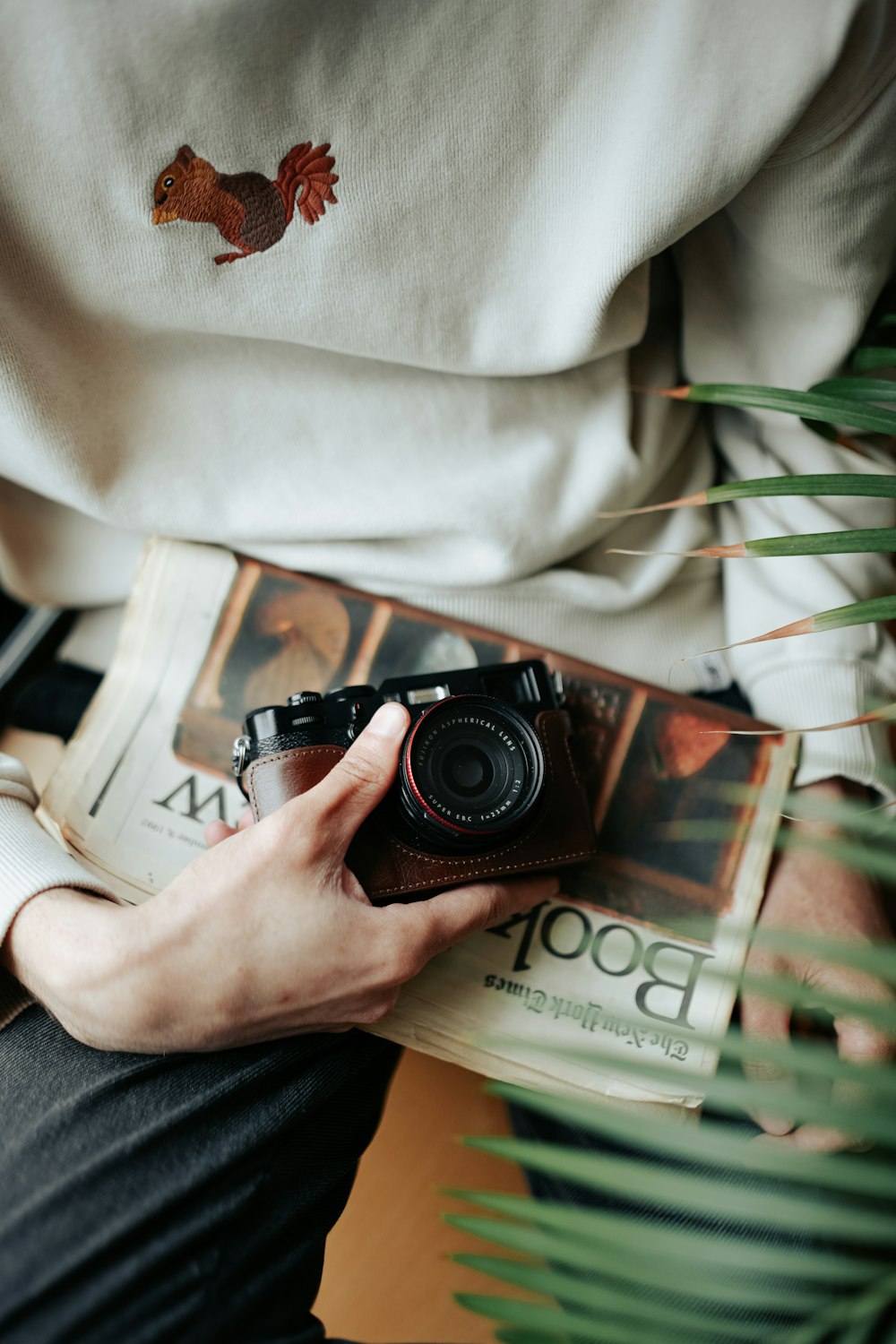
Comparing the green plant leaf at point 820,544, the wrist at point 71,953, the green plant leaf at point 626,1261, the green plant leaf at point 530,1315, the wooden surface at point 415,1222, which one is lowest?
the wooden surface at point 415,1222

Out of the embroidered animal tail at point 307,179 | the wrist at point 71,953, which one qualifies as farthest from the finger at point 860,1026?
the embroidered animal tail at point 307,179

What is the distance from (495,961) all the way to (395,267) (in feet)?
1.52

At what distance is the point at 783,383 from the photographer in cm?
62

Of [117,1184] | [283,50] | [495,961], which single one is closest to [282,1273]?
[117,1184]

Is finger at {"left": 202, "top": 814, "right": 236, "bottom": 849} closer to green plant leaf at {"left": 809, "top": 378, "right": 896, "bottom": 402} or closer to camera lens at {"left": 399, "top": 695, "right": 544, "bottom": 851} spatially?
camera lens at {"left": 399, "top": 695, "right": 544, "bottom": 851}

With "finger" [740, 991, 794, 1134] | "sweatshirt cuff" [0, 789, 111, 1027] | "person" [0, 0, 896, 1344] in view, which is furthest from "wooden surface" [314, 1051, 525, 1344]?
"sweatshirt cuff" [0, 789, 111, 1027]

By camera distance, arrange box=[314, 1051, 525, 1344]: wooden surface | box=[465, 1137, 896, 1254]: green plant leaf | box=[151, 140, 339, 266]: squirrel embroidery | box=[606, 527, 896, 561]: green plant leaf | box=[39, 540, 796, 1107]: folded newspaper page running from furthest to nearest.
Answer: box=[314, 1051, 525, 1344]: wooden surface < box=[39, 540, 796, 1107]: folded newspaper page < box=[151, 140, 339, 266]: squirrel embroidery < box=[606, 527, 896, 561]: green plant leaf < box=[465, 1137, 896, 1254]: green plant leaf

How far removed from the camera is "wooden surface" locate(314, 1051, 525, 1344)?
74 centimetres

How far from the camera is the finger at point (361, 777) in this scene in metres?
0.51

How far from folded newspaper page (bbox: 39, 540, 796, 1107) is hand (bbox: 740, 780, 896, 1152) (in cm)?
2

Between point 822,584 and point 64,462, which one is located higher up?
point 822,584

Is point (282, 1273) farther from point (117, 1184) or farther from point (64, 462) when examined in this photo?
point (64, 462)

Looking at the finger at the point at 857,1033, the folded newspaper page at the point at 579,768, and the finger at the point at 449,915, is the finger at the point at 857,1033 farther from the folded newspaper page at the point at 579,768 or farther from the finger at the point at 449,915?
the finger at the point at 449,915

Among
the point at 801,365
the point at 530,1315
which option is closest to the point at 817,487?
the point at 801,365
